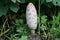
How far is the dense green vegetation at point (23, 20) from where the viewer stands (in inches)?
90.4

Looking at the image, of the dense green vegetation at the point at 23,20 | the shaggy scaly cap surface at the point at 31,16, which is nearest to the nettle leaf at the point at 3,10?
the dense green vegetation at the point at 23,20

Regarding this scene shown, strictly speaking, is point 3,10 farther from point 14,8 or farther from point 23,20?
point 23,20

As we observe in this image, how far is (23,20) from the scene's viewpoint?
2424mm

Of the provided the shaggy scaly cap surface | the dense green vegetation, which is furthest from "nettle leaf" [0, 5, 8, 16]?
the shaggy scaly cap surface

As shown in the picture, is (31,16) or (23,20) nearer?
(31,16)

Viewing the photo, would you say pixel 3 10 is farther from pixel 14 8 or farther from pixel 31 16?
pixel 31 16

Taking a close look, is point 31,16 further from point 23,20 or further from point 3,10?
point 3,10

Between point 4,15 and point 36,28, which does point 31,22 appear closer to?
point 36,28

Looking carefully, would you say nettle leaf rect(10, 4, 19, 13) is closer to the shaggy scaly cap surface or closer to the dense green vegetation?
the dense green vegetation

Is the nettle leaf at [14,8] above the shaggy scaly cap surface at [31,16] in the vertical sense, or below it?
above

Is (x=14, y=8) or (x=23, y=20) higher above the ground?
(x=14, y=8)

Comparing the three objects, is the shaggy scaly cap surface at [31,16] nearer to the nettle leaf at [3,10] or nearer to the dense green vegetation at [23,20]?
the dense green vegetation at [23,20]

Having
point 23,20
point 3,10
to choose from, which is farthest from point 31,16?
point 3,10

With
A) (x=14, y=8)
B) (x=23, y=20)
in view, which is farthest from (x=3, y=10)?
(x=23, y=20)
